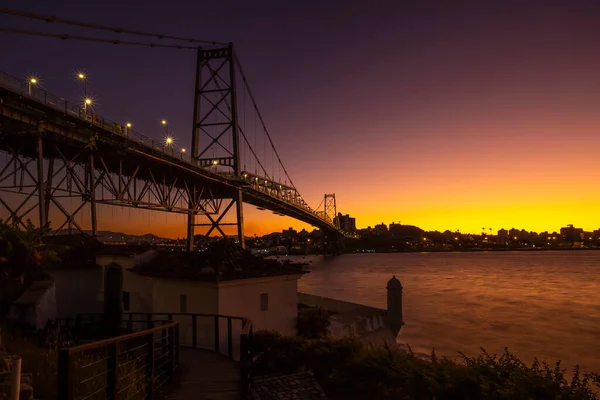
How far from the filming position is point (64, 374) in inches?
165

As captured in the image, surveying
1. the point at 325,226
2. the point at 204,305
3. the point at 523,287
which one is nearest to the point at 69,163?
the point at 204,305

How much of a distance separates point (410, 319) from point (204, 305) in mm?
31719

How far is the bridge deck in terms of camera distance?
Result: 25.0 ft

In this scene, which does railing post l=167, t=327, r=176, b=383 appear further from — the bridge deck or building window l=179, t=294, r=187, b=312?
building window l=179, t=294, r=187, b=312

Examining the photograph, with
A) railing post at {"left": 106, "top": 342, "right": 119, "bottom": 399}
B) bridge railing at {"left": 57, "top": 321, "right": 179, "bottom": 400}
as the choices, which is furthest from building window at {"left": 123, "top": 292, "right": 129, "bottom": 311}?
railing post at {"left": 106, "top": 342, "right": 119, "bottom": 399}

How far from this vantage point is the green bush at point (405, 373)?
6980 millimetres

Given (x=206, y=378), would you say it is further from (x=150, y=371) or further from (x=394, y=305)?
(x=394, y=305)

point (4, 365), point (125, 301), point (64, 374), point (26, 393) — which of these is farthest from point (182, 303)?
point (64, 374)

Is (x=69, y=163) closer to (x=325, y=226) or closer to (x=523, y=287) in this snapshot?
(x=523, y=287)

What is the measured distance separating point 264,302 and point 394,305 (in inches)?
437

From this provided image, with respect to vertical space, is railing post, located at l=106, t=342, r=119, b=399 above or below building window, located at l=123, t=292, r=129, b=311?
above

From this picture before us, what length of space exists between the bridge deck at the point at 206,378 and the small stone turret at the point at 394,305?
1436 cm

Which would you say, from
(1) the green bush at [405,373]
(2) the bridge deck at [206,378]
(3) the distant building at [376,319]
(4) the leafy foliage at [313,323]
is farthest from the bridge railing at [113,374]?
(3) the distant building at [376,319]

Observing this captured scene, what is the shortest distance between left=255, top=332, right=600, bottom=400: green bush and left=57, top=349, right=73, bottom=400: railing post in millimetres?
6143
